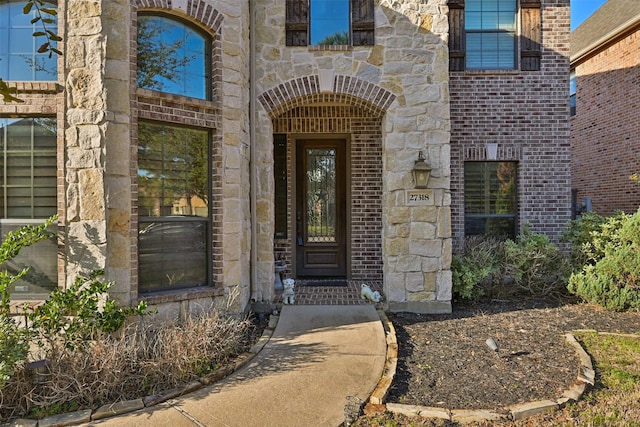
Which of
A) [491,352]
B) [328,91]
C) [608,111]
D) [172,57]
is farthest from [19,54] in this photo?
[608,111]

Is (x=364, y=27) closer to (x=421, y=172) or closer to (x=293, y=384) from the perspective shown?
(x=421, y=172)

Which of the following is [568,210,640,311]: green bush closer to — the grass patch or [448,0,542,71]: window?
the grass patch

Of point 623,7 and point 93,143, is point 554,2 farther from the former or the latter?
point 93,143

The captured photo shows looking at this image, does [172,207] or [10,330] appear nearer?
[10,330]

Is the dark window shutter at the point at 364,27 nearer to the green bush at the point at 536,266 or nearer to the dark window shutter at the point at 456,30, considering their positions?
the dark window shutter at the point at 456,30

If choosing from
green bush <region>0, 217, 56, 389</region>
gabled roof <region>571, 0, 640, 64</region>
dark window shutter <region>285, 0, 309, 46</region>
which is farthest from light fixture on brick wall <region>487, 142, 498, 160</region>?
green bush <region>0, 217, 56, 389</region>

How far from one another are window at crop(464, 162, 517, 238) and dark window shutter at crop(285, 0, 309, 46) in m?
3.69

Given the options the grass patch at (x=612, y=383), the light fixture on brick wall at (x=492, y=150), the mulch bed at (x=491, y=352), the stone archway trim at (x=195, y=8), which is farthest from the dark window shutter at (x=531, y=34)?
the stone archway trim at (x=195, y=8)

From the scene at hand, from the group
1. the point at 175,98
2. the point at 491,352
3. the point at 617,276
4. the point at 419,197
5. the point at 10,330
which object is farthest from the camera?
the point at 617,276

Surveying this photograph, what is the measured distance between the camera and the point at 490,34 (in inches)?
287

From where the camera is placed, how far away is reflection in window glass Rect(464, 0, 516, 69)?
7266 millimetres

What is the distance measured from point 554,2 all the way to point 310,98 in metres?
4.94

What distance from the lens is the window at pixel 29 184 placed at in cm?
407

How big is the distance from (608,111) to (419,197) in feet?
24.8
